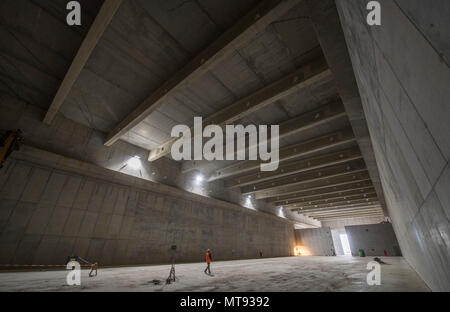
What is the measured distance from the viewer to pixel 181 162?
58.5 feet

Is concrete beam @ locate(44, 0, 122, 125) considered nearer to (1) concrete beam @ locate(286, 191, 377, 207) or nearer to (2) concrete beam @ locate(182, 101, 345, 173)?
(2) concrete beam @ locate(182, 101, 345, 173)

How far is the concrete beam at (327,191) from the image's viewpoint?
20.2 meters

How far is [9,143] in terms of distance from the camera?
29.4 feet

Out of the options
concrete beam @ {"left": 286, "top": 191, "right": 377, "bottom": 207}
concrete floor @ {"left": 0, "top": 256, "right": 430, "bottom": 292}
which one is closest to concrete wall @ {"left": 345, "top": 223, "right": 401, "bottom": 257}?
concrete beam @ {"left": 286, "top": 191, "right": 377, "bottom": 207}

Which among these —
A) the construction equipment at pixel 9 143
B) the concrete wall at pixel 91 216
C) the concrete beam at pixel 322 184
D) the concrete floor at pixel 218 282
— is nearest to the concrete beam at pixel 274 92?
the concrete wall at pixel 91 216

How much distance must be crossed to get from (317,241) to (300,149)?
2668 cm

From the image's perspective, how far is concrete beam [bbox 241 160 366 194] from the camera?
16656 mm

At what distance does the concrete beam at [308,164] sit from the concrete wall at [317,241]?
69.8 ft

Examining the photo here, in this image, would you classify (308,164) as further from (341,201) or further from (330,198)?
(341,201)

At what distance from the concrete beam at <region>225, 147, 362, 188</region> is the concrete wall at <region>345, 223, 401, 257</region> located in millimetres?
18783

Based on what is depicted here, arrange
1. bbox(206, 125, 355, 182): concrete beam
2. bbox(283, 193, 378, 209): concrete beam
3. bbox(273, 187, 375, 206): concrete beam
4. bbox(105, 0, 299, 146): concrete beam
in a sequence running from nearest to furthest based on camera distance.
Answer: bbox(105, 0, 299, 146): concrete beam < bbox(206, 125, 355, 182): concrete beam < bbox(273, 187, 375, 206): concrete beam < bbox(283, 193, 378, 209): concrete beam

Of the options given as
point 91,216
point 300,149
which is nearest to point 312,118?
point 300,149

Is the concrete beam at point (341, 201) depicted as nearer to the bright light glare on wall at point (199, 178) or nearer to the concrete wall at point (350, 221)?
the concrete wall at point (350, 221)
